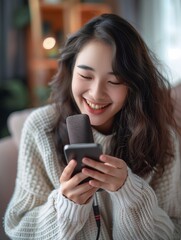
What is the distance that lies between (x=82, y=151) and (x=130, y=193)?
0.72 ft

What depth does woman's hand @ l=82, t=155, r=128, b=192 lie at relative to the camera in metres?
0.69

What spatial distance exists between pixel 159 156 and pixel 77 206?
0.32m

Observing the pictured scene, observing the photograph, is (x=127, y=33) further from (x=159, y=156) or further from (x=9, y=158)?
(x=9, y=158)

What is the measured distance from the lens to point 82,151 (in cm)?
67

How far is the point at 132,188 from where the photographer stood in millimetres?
822

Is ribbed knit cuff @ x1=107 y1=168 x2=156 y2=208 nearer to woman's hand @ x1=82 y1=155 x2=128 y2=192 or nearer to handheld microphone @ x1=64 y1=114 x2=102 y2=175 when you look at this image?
woman's hand @ x1=82 y1=155 x2=128 y2=192

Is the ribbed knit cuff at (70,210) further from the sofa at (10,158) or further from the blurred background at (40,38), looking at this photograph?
the blurred background at (40,38)

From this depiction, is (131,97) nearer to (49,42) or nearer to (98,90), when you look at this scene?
(98,90)

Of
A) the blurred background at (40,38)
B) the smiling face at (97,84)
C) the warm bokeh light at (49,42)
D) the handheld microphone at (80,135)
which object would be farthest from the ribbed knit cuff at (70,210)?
the warm bokeh light at (49,42)

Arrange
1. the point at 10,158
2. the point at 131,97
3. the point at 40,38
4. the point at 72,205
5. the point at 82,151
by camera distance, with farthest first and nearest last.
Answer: the point at 40,38 → the point at 10,158 → the point at 131,97 → the point at 72,205 → the point at 82,151

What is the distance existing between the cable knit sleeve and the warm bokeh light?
148cm

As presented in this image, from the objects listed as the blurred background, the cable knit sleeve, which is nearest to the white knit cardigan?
the cable knit sleeve

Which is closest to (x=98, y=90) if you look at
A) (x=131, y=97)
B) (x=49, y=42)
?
(x=131, y=97)

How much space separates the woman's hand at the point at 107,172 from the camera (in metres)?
0.69
